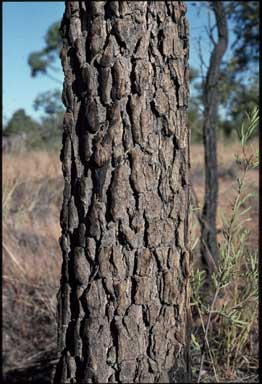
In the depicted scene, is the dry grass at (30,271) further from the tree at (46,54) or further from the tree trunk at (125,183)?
the tree at (46,54)

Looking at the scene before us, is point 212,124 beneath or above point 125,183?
above

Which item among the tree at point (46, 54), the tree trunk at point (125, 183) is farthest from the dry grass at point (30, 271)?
the tree at point (46, 54)

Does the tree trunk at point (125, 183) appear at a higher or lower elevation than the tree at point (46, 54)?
lower

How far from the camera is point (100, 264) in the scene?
131cm

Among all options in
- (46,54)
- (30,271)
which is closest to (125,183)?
(30,271)

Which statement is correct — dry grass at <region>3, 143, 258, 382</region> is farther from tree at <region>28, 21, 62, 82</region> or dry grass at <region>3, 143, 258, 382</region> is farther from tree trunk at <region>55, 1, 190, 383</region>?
tree at <region>28, 21, 62, 82</region>

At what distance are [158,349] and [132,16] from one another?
836mm

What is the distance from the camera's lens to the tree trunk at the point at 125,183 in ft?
4.25

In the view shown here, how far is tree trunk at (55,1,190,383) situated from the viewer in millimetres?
1295

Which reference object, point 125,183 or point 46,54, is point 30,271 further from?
point 46,54

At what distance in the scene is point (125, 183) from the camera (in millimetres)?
1291

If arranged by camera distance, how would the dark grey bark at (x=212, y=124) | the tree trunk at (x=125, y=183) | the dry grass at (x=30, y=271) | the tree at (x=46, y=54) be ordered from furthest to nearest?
the tree at (x=46, y=54), the dark grey bark at (x=212, y=124), the dry grass at (x=30, y=271), the tree trunk at (x=125, y=183)

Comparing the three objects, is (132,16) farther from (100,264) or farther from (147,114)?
(100,264)

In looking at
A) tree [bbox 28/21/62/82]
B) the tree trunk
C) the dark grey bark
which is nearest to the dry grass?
the dark grey bark
